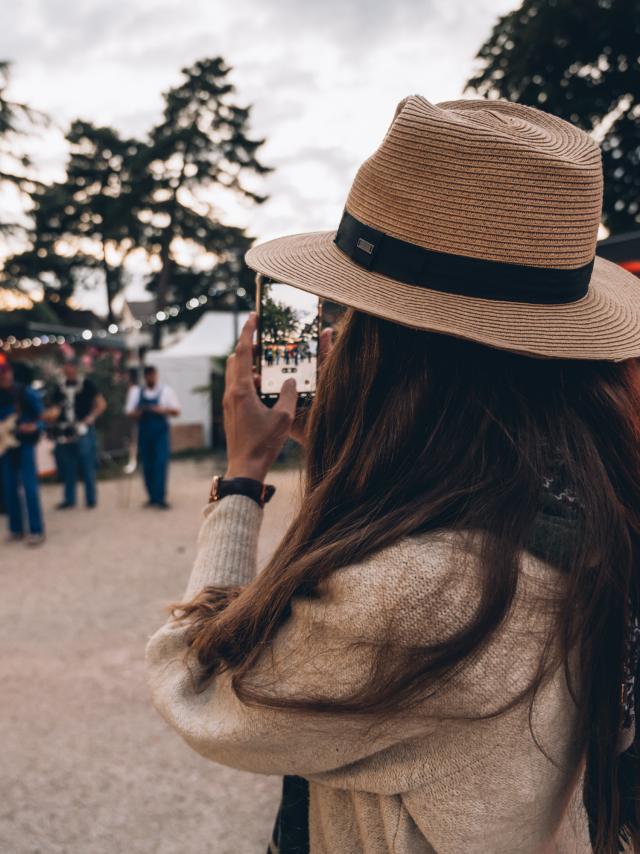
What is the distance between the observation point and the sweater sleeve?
69 cm

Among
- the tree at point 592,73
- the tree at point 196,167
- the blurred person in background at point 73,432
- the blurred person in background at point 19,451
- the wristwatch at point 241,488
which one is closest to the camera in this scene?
the wristwatch at point 241,488

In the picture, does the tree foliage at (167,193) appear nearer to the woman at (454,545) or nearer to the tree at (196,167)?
the tree at (196,167)

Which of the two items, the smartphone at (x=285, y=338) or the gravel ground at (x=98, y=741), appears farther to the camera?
the gravel ground at (x=98, y=741)

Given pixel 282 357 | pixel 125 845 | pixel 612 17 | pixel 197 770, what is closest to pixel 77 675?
pixel 197 770

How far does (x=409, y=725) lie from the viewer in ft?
2.49

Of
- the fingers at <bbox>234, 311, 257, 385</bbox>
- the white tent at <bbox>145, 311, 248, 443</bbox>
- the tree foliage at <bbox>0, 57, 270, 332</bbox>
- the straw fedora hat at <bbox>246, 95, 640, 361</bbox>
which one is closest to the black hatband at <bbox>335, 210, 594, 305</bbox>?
the straw fedora hat at <bbox>246, 95, 640, 361</bbox>

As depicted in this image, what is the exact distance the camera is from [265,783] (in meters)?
2.66

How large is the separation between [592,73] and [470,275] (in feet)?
42.4

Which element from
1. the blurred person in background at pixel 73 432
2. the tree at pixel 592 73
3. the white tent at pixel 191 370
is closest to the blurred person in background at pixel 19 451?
the blurred person in background at pixel 73 432

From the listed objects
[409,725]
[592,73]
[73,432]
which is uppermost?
[592,73]

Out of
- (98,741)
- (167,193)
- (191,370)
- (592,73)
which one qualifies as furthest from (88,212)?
(98,741)

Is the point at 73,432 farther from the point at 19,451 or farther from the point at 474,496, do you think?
the point at 474,496

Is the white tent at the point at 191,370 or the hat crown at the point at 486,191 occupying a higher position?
the hat crown at the point at 486,191

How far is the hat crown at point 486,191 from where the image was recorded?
0.82 m
